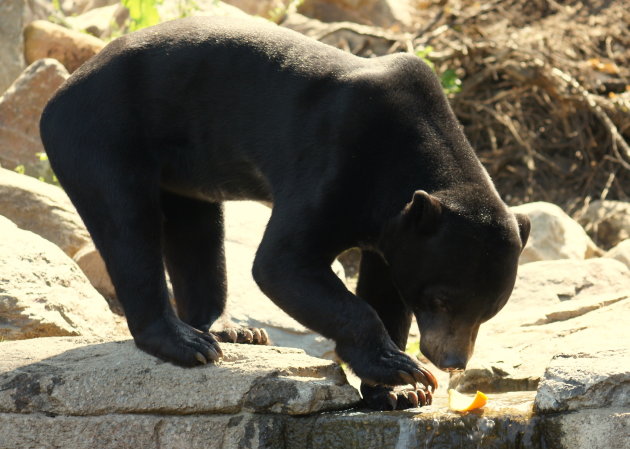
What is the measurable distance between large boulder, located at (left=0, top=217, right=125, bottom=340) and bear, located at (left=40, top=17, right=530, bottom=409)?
2.80 ft

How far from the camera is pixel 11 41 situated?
1152cm

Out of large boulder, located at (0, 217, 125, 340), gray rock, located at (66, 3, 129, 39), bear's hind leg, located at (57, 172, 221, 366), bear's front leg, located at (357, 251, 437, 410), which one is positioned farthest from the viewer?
gray rock, located at (66, 3, 129, 39)

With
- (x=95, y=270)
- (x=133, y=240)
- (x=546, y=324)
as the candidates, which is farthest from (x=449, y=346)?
(x=95, y=270)

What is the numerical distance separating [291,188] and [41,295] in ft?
6.84

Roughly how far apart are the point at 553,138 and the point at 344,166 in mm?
7570

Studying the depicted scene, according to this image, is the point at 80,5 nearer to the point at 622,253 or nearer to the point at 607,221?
the point at 607,221

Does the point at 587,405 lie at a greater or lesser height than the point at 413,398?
greater

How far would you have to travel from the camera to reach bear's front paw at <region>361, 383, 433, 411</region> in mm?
4820

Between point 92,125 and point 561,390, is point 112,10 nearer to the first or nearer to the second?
point 92,125

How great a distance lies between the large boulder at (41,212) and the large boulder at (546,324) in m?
3.32

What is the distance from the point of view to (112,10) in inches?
560

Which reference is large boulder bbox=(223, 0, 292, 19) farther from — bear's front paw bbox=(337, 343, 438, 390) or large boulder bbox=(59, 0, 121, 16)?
bear's front paw bbox=(337, 343, 438, 390)

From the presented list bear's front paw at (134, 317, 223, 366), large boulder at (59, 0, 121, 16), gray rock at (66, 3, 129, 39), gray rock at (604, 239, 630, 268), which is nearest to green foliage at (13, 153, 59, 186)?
gray rock at (66, 3, 129, 39)

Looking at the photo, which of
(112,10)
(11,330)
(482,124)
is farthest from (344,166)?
(112,10)
